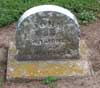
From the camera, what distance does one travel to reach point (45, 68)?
5660 mm

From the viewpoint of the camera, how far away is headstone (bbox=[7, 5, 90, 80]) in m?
5.62

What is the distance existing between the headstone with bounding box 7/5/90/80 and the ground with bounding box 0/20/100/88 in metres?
0.09

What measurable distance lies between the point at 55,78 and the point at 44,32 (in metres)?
0.68

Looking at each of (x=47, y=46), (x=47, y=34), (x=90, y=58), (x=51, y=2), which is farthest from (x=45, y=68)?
(x=51, y=2)

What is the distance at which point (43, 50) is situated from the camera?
19.2ft

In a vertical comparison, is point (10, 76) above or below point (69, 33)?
below

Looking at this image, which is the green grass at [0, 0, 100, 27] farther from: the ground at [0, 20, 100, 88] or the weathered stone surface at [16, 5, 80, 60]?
the weathered stone surface at [16, 5, 80, 60]

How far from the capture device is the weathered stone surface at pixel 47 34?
5.70m

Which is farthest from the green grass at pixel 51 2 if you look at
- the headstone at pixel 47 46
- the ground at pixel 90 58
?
the headstone at pixel 47 46

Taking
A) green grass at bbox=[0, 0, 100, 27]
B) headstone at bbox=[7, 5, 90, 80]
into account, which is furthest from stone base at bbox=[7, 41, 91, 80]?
green grass at bbox=[0, 0, 100, 27]

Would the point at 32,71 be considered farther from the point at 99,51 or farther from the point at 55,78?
the point at 99,51

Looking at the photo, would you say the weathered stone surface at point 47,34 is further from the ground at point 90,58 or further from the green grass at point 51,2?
the green grass at point 51,2

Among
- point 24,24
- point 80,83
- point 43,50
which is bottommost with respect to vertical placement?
point 80,83

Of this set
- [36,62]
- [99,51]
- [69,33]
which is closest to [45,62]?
[36,62]
